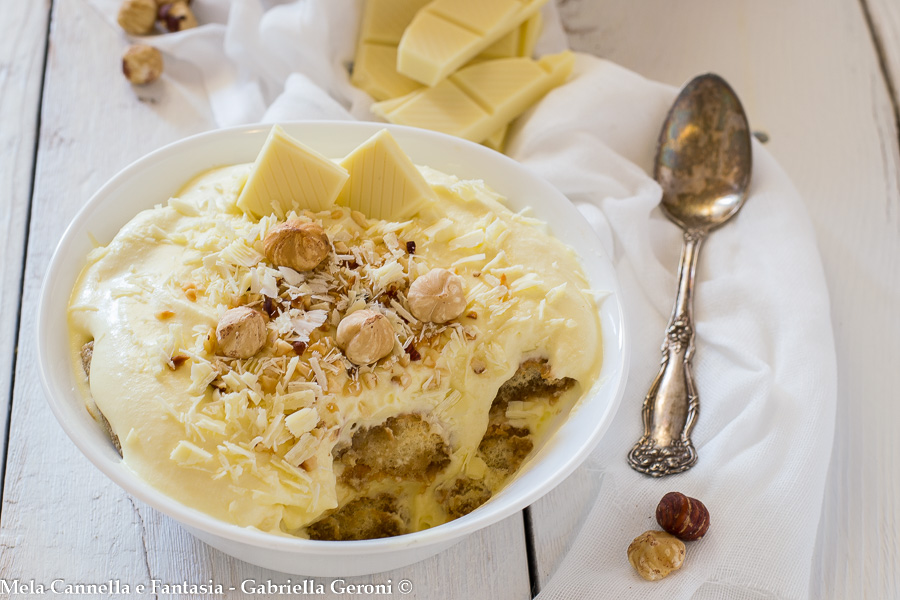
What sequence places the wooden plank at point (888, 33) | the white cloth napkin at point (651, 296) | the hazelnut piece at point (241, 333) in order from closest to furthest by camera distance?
1. the hazelnut piece at point (241, 333)
2. the white cloth napkin at point (651, 296)
3. the wooden plank at point (888, 33)

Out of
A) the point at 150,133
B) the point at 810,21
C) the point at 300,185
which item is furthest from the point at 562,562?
the point at 810,21

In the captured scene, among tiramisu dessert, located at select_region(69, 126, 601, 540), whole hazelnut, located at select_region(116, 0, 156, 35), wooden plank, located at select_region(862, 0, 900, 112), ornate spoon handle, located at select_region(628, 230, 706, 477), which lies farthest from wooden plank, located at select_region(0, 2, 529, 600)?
wooden plank, located at select_region(862, 0, 900, 112)

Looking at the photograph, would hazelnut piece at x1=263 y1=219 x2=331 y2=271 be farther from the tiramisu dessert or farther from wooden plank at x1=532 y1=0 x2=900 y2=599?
wooden plank at x1=532 y1=0 x2=900 y2=599

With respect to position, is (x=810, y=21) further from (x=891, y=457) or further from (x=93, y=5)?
(x=93, y=5)

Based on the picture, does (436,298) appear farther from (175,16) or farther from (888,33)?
(888,33)

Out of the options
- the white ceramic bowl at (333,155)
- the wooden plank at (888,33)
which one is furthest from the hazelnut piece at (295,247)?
the wooden plank at (888,33)

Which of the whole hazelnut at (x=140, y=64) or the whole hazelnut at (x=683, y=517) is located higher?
the whole hazelnut at (x=140, y=64)

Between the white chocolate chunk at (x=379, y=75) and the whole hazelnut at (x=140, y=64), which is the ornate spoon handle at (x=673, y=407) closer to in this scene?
the white chocolate chunk at (x=379, y=75)
